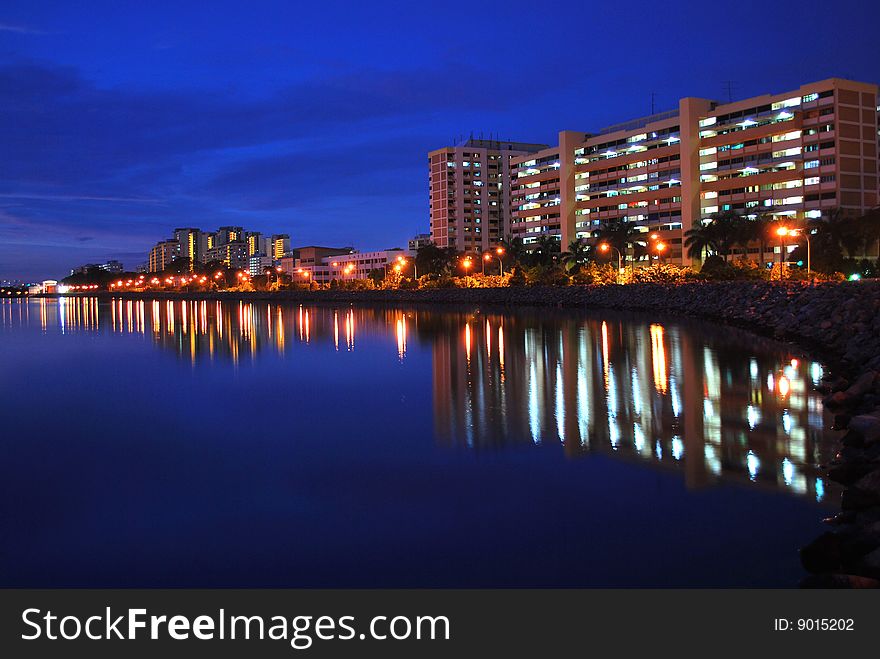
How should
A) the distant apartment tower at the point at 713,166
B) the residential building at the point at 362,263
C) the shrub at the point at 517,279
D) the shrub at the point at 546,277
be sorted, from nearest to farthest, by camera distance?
1. the shrub at the point at 546,277
2. the distant apartment tower at the point at 713,166
3. the shrub at the point at 517,279
4. the residential building at the point at 362,263

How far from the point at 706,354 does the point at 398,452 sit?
1460 centimetres

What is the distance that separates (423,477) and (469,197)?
158 metres

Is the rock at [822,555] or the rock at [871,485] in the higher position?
the rock at [871,485]

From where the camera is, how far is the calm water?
6473 mm

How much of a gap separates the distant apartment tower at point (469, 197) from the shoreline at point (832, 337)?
91.6 m

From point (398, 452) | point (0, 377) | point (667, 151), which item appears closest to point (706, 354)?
point (398, 452)

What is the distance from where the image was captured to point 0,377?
22016mm

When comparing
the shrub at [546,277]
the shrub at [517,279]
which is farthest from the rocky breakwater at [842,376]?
the shrub at [517,279]

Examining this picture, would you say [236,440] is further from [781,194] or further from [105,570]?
[781,194]

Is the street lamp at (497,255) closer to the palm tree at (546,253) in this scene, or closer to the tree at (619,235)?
the palm tree at (546,253)

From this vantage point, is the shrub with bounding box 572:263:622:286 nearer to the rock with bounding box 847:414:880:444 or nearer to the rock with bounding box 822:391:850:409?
the rock with bounding box 822:391:850:409

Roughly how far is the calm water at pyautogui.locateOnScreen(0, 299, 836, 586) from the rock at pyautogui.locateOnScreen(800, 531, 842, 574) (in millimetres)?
153

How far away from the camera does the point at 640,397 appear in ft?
48.7

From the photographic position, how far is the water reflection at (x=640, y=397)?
1002 cm
